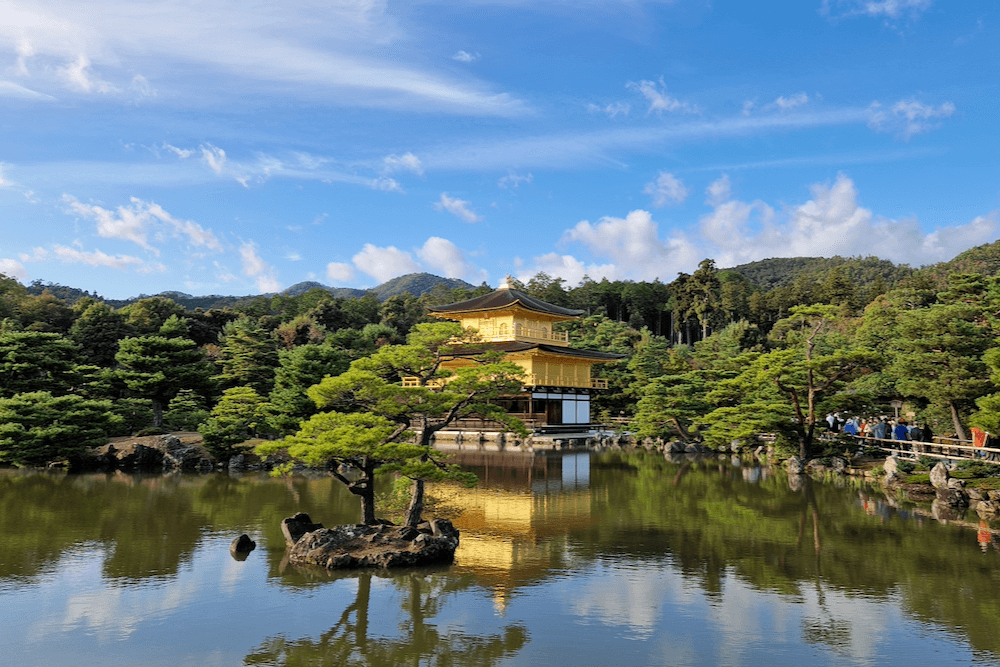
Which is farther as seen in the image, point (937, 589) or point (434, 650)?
point (937, 589)

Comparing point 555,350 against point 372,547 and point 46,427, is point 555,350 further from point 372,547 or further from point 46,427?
point 372,547

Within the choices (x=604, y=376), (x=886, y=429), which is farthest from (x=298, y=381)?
(x=886, y=429)

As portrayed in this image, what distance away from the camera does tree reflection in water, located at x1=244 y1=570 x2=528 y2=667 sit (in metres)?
6.66

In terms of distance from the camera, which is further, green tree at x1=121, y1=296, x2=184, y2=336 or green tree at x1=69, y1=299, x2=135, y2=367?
green tree at x1=121, y1=296, x2=184, y2=336

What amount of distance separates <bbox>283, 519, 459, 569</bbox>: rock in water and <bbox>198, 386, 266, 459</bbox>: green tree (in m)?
13.1

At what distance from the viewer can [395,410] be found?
37.1ft

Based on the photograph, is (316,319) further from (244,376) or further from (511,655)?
(511,655)

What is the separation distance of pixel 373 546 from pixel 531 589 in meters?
2.64

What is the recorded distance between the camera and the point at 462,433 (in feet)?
108

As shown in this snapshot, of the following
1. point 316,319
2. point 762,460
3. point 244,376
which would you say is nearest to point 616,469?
point 762,460

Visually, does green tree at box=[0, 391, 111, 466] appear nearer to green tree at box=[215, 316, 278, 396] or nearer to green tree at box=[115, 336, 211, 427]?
green tree at box=[115, 336, 211, 427]

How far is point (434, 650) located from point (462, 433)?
2597cm

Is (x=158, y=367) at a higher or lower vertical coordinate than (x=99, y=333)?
lower

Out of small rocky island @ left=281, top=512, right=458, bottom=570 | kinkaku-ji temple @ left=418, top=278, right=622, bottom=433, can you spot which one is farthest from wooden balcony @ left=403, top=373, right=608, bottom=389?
small rocky island @ left=281, top=512, right=458, bottom=570
